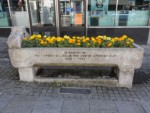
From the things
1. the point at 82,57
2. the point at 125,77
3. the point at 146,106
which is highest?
the point at 82,57

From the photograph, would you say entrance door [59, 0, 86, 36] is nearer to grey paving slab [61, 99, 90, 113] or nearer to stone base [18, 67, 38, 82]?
stone base [18, 67, 38, 82]

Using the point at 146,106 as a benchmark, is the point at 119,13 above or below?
above

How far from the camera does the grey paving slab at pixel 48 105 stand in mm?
2947

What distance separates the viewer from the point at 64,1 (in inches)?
286

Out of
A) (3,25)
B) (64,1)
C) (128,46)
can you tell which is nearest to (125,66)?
(128,46)

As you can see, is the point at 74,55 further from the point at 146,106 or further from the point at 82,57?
the point at 146,106

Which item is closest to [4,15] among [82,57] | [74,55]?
[74,55]

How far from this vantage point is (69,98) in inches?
131

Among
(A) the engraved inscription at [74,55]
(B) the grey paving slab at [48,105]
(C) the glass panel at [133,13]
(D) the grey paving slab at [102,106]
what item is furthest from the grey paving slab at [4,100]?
(C) the glass panel at [133,13]

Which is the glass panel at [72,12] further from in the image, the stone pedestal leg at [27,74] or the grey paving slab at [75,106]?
the grey paving slab at [75,106]

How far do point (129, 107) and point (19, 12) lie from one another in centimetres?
700

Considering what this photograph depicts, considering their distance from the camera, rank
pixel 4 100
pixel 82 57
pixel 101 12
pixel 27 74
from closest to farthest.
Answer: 1. pixel 4 100
2. pixel 82 57
3. pixel 27 74
4. pixel 101 12

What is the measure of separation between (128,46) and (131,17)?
4397mm

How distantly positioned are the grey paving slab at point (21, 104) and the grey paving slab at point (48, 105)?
11 cm
